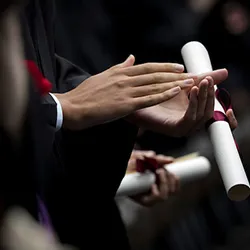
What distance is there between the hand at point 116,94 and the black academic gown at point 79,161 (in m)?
0.09

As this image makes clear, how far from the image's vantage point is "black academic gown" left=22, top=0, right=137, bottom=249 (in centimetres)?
135

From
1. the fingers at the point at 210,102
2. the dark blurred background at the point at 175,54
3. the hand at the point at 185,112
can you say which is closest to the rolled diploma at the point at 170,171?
the hand at the point at 185,112

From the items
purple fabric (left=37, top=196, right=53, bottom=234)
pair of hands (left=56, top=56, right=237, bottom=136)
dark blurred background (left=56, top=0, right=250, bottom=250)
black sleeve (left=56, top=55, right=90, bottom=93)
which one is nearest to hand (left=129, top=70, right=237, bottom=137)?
pair of hands (left=56, top=56, right=237, bottom=136)

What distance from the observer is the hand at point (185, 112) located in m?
1.29

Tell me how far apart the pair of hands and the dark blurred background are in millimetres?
1099

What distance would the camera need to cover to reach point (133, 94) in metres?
1.25

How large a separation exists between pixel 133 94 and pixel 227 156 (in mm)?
181

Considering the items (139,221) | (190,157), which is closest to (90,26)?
(139,221)

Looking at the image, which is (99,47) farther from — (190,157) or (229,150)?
(229,150)

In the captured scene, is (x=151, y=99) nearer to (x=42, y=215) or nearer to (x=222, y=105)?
(x=222, y=105)

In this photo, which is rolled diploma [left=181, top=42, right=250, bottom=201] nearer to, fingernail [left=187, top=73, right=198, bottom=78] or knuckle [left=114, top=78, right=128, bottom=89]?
fingernail [left=187, top=73, right=198, bottom=78]

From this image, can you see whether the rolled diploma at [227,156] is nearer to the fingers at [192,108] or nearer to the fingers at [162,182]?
the fingers at [192,108]

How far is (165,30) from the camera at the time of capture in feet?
8.79

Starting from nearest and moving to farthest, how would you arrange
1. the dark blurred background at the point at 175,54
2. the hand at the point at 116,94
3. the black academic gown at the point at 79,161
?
the hand at the point at 116,94
the black academic gown at the point at 79,161
the dark blurred background at the point at 175,54
